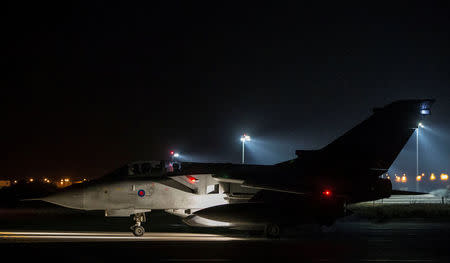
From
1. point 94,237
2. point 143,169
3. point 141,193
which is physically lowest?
point 94,237

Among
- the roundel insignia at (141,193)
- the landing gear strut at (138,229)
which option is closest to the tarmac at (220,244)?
the landing gear strut at (138,229)

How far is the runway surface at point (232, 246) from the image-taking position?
12812mm

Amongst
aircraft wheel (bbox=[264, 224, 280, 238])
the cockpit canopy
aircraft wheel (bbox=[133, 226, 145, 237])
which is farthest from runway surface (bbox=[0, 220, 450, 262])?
the cockpit canopy

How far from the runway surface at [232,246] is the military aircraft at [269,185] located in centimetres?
82

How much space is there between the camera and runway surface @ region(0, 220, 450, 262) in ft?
42.0

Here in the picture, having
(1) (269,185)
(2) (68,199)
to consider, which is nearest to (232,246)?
(1) (269,185)

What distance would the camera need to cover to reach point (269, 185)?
18.6 metres

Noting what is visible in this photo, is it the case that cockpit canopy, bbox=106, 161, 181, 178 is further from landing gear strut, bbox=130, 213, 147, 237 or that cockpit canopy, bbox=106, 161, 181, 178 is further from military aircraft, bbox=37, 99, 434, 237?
landing gear strut, bbox=130, 213, 147, 237

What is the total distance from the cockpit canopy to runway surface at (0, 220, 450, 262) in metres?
2.13

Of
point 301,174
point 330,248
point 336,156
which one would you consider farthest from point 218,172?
point 330,248

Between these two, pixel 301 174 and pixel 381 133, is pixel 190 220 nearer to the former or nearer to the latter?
pixel 301 174

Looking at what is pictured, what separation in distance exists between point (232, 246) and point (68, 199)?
254 inches

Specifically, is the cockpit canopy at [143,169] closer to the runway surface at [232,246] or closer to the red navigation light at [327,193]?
the runway surface at [232,246]

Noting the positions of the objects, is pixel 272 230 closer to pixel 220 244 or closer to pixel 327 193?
pixel 327 193
